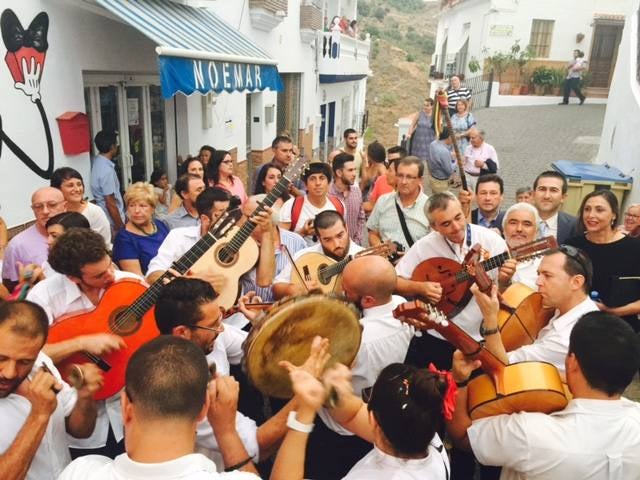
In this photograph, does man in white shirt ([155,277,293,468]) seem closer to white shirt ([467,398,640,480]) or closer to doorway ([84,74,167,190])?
white shirt ([467,398,640,480])

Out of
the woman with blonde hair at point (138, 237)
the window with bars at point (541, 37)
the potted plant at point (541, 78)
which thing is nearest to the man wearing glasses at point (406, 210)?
the woman with blonde hair at point (138, 237)

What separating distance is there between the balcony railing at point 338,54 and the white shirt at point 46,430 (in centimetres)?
1615

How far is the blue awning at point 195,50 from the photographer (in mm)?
5770

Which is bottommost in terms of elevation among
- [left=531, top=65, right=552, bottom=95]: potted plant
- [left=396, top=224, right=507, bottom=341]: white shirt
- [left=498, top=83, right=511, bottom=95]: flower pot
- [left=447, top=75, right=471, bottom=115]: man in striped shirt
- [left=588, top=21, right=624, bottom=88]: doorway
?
[left=396, top=224, right=507, bottom=341]: white shirt

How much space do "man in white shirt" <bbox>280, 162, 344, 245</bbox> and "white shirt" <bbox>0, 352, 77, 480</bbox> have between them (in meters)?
3.08

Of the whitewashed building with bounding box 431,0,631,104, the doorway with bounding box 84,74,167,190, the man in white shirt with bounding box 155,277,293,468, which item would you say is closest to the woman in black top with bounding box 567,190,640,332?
the man in white shirt with bounding box 155,277,293,468

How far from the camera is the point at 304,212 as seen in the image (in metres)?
5.34

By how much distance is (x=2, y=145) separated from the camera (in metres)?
4.96

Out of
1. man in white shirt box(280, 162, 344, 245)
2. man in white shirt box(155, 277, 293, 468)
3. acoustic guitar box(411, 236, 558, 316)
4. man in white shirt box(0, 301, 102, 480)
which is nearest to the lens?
man in white shirt box(0, 301, 102, 480)

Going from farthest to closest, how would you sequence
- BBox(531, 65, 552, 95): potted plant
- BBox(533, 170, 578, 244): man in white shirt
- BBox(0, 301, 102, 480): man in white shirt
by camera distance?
1. BBox(531, 65, 552, 95): potted plant
2. BBox(533, 170, 578, 244): man in white shirt
3. BBox(0, 301, 102, 480): man in white shirt

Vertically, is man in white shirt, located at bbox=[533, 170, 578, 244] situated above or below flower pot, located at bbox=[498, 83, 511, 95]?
below

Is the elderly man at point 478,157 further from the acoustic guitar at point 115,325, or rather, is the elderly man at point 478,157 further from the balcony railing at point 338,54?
the balcony railing at point 338,54

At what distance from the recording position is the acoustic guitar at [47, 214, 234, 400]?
9.43 ft

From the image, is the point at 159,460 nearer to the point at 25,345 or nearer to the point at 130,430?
the point at 130,430
